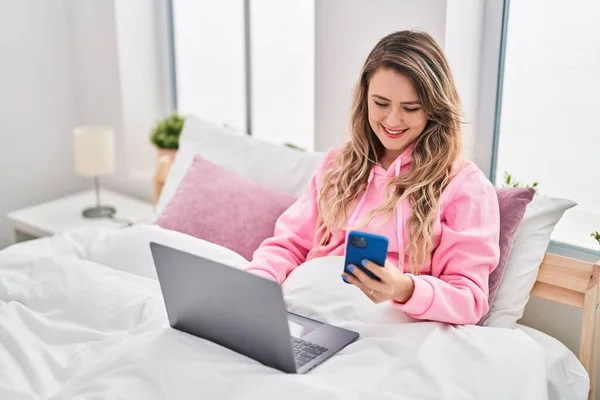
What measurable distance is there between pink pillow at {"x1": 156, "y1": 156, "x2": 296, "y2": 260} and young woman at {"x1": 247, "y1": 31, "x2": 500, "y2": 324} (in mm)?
253

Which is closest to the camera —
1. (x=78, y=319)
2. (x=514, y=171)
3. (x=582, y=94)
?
(x=78, y=319)

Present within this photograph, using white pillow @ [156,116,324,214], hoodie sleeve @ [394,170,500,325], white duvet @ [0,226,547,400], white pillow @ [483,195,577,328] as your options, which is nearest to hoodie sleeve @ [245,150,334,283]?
white duvet @ [0,226,547,400]

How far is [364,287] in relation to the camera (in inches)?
53.6

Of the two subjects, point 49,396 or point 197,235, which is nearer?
point 49,396

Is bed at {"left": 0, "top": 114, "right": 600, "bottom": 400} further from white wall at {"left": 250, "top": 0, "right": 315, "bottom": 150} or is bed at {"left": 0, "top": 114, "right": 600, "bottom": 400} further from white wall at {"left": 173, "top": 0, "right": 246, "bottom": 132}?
white wall at {"left": 173, "top": 0, "right": 246, "bottom": 132}

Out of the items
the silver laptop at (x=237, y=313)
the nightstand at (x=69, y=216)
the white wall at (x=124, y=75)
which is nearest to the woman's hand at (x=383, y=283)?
the silver laptop at (x=237, y=313)

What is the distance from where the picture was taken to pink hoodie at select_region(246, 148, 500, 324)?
146 cm

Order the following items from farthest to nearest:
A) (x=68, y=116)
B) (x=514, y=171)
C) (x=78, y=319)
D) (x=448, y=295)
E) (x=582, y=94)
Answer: (x=68, y=116)
(x=514, y=171)
(x=582, y=94)
(x=78, y=319)
(x=448, y=295)

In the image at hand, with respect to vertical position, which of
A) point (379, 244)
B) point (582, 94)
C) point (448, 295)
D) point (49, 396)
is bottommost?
point (49, 396)

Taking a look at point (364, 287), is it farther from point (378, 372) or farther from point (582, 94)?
point (582, 94)

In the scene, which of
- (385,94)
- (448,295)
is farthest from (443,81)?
(448,295)

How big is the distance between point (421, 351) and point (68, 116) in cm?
219

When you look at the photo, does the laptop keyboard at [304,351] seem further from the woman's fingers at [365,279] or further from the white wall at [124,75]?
the white wall at [124,75]

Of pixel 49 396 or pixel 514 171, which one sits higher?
pixel 514 171
